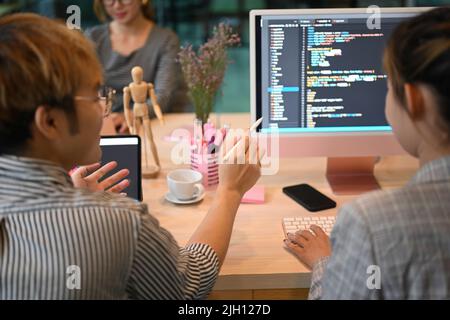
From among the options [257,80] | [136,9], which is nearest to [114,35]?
[136,9]

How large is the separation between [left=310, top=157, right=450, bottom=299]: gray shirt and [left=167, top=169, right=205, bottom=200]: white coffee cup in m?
0.70

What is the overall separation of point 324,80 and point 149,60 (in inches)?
50.6

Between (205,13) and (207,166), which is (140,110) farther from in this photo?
(205,13)

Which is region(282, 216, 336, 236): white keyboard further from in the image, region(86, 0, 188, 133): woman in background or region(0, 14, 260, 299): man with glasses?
region(86, 0, 188, 133): woman in background

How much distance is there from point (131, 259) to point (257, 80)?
79 centimetres

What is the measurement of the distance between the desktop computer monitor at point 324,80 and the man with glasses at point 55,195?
0.70 m

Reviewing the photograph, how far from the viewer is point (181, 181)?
1.68m

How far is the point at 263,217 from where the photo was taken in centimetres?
160

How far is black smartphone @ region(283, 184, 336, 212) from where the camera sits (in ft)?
5.35

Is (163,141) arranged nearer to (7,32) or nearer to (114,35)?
(114,35)

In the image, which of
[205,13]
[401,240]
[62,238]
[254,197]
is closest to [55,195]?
[62,238]

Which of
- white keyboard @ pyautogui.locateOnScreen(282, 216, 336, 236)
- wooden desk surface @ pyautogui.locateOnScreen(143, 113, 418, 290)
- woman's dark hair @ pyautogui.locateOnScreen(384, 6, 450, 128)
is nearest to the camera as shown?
woman's dark hair @ pyautogui.locateOnScreen(384, 6, 450, 128)

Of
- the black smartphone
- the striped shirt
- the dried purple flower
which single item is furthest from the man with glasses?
the dried purple flower

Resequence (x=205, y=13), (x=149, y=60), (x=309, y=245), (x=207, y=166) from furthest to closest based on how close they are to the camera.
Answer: (x=205, y=13), (x=149, y=60), (x=207, y=166), (x=309, y=245)
